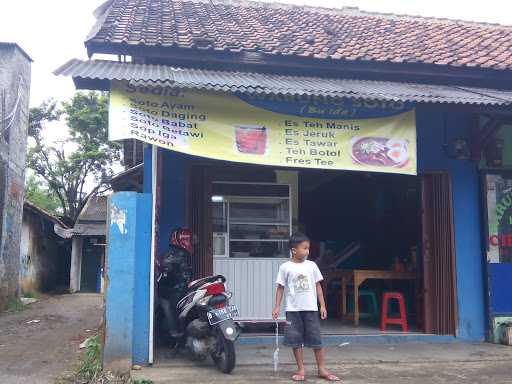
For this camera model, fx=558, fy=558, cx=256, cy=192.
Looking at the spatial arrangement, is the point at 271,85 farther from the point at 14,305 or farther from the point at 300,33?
the point at 14,305

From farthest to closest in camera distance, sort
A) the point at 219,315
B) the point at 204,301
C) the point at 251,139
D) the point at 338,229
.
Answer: the point at 338,229
the point at 251,139
the point at 204,301
the point at 219,315

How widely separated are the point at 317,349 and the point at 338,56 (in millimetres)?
4275

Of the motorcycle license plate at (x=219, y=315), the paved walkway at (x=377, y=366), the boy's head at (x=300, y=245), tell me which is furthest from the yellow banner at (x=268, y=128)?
the paved walkway at (x=377, y=366)

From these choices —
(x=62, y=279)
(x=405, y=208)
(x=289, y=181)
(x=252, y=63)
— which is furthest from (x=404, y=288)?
(x=62, y=279)

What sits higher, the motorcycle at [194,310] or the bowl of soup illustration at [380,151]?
the bowl of soup illustration at [380,151]

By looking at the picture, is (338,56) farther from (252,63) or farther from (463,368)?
(463,368)

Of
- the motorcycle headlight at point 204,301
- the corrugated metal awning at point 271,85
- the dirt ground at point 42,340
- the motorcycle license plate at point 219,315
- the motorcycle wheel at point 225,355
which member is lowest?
the dirt ground at point 42,340

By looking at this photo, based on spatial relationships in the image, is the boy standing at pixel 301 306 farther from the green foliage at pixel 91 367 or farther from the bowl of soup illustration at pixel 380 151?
the green foliage at pixel 91 367

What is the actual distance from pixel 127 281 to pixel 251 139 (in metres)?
2.08

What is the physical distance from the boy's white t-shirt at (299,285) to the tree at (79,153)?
24875 millimetres

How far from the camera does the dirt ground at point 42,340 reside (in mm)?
6859

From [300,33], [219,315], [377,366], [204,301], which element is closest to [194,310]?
[204,301]

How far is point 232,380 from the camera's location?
5504mm

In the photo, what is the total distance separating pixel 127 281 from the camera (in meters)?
5.79
